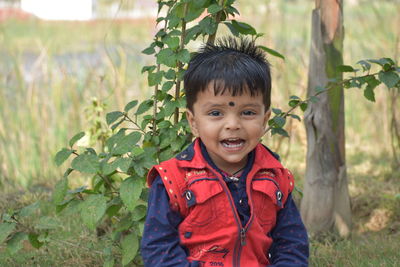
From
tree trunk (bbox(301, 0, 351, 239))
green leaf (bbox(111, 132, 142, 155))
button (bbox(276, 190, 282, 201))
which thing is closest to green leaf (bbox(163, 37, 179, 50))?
green leaf (bbox(111, 132, 142, 155))

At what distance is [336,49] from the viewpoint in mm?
3180

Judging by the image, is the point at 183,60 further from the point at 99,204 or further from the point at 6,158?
the point at 6,158

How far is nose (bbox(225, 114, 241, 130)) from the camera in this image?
2.06 m

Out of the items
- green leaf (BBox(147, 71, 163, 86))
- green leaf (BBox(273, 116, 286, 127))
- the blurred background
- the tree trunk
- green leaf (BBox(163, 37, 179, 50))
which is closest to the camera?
green leaf (BBox(163, 37, 179, 50))

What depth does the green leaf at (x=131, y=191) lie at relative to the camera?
231 cm

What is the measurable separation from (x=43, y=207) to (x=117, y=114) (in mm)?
1343

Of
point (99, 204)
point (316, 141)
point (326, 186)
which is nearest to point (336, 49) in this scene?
point (316, 141)

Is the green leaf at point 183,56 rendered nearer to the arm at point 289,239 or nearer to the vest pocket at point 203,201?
the vest pocket at point 203,201

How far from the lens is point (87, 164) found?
7.70 feet

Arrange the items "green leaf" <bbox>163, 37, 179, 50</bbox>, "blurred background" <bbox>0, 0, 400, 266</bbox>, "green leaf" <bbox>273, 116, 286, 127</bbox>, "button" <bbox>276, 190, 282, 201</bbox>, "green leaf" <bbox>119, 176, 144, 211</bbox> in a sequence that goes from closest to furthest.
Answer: "button" <bbox>276, 190, 282, 201</bbox>
"green leaf" <bbox>119, 176, 144, 211</bbox>
"green leaf" <bbox>163, 37, 179, 50</bbox>
"green leaf" <bbox>273, 116, 286, 127</bbox>
"blurred background" <bbox>0, 0, 400, 266</bbox>

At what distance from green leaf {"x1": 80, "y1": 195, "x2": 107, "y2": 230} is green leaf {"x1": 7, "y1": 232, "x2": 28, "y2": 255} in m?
0.33

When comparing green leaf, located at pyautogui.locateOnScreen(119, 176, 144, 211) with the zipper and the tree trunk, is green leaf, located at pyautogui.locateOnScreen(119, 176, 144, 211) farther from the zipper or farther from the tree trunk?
the tree trunk

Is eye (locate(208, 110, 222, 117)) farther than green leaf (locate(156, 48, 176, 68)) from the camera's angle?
No

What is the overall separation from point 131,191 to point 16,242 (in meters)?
0.56
